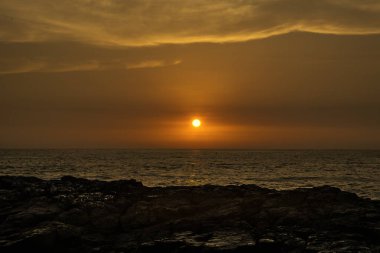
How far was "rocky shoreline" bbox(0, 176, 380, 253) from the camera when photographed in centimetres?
1602

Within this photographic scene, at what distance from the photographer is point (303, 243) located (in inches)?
615

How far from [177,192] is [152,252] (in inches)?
368

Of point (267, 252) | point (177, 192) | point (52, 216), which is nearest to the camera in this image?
point (267, 252)

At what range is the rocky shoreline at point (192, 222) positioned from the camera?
16016 mm

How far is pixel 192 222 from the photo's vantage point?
1859cm

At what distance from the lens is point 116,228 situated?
64.0ft

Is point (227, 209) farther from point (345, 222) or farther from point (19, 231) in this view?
point (19, 231)

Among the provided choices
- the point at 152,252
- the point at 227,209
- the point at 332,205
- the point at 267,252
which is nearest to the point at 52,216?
the point at 152,252

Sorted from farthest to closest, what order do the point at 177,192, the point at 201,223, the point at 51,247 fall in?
the point at 177,192 < the point at 201,223 < the point at 51,247

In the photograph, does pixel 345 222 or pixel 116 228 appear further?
pixel 116 228

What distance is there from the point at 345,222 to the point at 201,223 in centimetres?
571

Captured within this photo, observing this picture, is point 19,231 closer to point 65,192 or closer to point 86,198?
point 86,198

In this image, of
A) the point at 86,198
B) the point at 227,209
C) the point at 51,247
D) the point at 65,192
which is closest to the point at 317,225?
the point at 227,209

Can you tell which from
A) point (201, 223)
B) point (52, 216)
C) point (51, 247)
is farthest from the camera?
point (52, 216)
